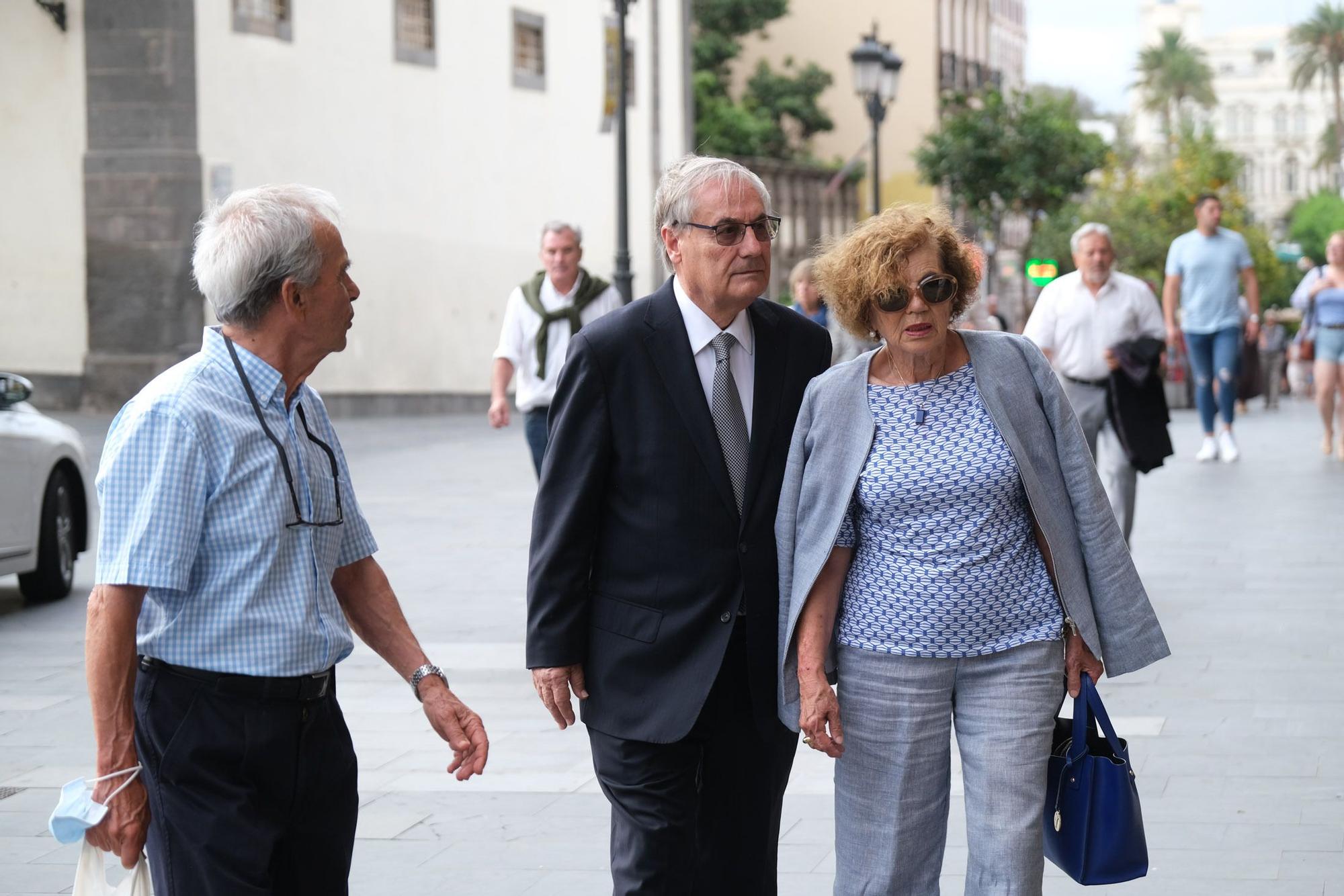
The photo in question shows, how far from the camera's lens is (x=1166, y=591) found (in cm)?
1020

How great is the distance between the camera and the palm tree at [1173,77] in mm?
115125

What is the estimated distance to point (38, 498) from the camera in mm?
10406

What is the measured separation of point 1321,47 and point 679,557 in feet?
348

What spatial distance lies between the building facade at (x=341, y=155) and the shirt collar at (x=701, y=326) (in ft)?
67.6

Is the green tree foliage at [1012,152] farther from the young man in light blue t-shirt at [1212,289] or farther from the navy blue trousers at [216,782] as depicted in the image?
the navy blue trousers at [216,782]

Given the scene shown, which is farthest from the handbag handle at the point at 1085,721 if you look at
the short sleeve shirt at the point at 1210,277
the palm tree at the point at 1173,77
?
the palm tree at the point at 1173,77

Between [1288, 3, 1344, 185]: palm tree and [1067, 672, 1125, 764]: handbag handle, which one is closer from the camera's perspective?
[1067, 672, 1125, 764]: handbag handle

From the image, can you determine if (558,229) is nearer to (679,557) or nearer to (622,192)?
(679,557)

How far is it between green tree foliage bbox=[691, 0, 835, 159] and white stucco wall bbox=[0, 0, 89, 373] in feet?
81.4

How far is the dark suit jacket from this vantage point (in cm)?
411


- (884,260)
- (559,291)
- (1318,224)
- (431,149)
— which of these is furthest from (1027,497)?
(1318,224)

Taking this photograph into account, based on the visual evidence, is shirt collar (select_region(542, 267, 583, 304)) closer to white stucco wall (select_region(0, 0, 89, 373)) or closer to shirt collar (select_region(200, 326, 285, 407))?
shirt collar (select_region(200, 326, 285, 407))

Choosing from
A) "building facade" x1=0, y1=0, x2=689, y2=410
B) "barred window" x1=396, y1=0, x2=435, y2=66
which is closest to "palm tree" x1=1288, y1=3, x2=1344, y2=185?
"building facade" x1=0, y1=0, x2=689, y2=410

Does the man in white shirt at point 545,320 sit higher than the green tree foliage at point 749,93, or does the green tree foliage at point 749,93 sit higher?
the green tree foliage at point 749,93
